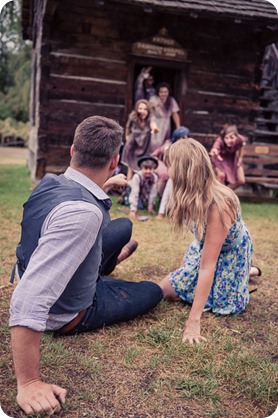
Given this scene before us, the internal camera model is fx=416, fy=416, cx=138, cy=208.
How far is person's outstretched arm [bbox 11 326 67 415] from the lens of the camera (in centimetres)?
154

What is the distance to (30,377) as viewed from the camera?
1.63 m

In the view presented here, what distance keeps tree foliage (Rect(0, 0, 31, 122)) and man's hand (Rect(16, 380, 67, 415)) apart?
19297 millimetres

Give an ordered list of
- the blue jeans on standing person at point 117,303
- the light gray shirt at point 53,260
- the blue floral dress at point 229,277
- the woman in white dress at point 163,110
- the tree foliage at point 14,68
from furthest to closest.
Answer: the tree foliage at point 14,68 < the woman in white dress at point 163,110 < the blue floral dress at point 229,277 < the blue jeans on standing person at point 117,303 < the light gray shirt at point 53,260

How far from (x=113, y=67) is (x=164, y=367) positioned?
655 cm

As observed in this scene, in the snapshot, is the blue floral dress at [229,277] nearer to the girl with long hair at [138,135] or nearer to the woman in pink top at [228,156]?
the girl with long hair at [138,135]

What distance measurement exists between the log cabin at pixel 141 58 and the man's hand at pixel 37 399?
6.18 m

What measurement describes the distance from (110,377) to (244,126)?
24.7 ft

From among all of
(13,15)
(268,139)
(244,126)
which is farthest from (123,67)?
(13,15)

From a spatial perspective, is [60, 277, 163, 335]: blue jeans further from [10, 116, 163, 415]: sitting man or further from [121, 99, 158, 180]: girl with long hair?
[121, 99, 158, 180]: girl with long hair

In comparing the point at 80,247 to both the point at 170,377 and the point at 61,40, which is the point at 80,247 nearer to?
the point at 170,377

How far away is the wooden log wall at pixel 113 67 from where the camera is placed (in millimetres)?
7262

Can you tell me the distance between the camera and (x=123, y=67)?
7730mm

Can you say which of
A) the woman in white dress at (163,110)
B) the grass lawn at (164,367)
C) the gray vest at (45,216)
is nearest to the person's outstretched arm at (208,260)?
the grass lawn at (164,367)

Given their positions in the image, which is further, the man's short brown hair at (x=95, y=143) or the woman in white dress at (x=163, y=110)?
the woman in white dress at (x=163, y=110)
